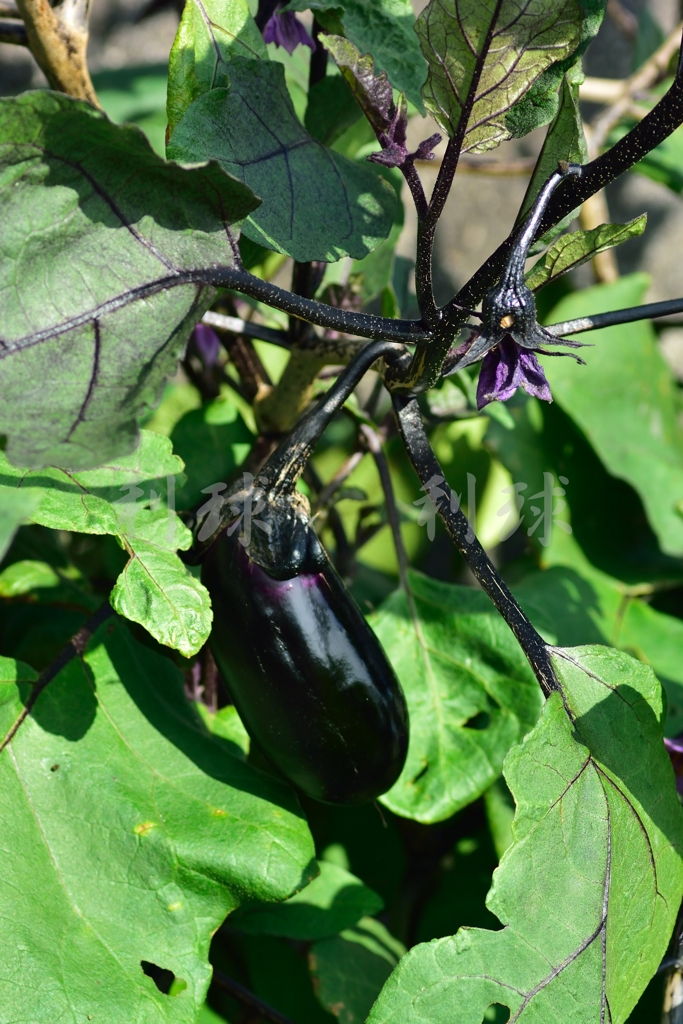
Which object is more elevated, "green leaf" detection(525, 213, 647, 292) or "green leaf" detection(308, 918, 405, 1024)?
"green leaf" detection(525, 213, 647, 292)

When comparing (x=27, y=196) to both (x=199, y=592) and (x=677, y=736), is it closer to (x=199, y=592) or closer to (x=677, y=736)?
(x=199, y=592)

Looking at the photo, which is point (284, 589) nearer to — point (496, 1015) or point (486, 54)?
point (486, 54)

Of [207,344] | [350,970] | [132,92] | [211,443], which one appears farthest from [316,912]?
[132,92]

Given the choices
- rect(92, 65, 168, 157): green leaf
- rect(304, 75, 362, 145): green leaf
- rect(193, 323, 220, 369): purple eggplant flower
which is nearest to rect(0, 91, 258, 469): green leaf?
rect(304, 75, 362, 145): green leaf

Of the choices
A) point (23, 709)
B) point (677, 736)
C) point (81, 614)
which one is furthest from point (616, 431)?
point (23, 709)

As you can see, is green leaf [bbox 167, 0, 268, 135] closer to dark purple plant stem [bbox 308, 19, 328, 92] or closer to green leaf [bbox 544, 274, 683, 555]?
dark purple plant stem [bbox 308, 19, 328, 92]

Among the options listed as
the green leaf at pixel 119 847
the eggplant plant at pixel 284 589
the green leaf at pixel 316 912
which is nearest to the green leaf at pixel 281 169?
the eggplant plant at pixel 284 589
